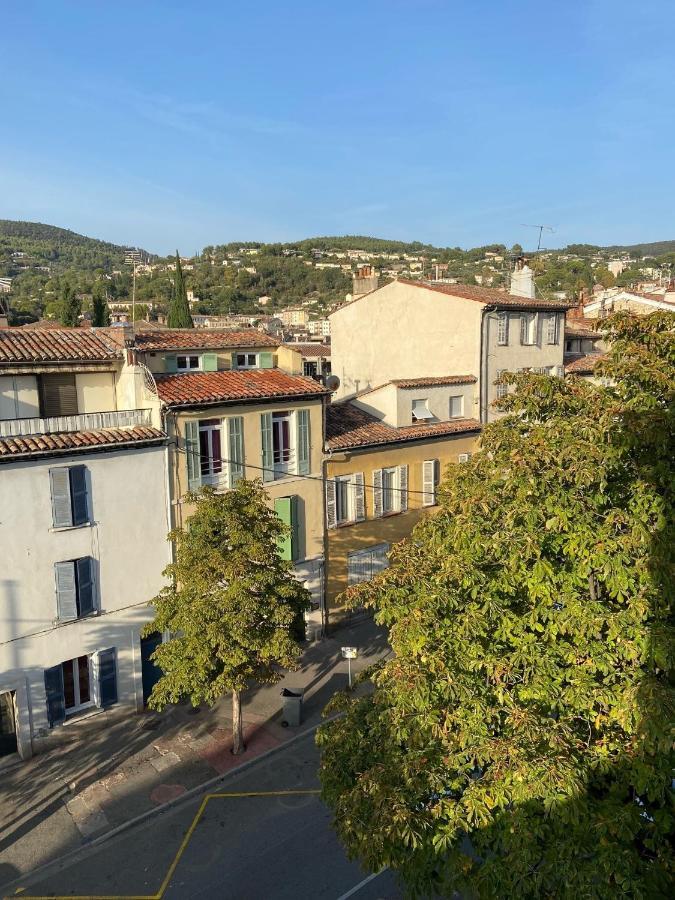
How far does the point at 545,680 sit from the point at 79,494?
46.5 feet

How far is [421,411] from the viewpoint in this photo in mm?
28969

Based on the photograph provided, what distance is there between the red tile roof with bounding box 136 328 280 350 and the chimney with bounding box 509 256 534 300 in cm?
1925

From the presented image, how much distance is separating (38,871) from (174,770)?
4.10 m

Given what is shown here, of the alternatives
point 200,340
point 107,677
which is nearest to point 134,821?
point 107,677

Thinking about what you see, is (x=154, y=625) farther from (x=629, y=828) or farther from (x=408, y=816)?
(x=629, y=828)

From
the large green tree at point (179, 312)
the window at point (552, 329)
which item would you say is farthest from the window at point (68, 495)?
the large green tree at point (179, 312)

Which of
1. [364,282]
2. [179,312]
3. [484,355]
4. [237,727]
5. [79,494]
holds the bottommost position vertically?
[237,727]

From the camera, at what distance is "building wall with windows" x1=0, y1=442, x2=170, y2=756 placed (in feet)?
58.5

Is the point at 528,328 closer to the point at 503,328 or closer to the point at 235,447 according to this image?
the point at 503,328

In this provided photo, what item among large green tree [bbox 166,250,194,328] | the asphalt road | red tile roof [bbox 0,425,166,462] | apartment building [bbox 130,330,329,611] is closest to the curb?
the asphalt road

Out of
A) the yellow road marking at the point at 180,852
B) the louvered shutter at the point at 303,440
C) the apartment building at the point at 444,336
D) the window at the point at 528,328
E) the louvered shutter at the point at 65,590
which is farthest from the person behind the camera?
the window at the point at 528,328

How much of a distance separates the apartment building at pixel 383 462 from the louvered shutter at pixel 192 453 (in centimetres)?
552

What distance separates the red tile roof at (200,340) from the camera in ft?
73.9

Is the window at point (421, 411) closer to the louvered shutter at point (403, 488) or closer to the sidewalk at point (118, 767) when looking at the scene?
the louvered shutter at point (403, 488)
